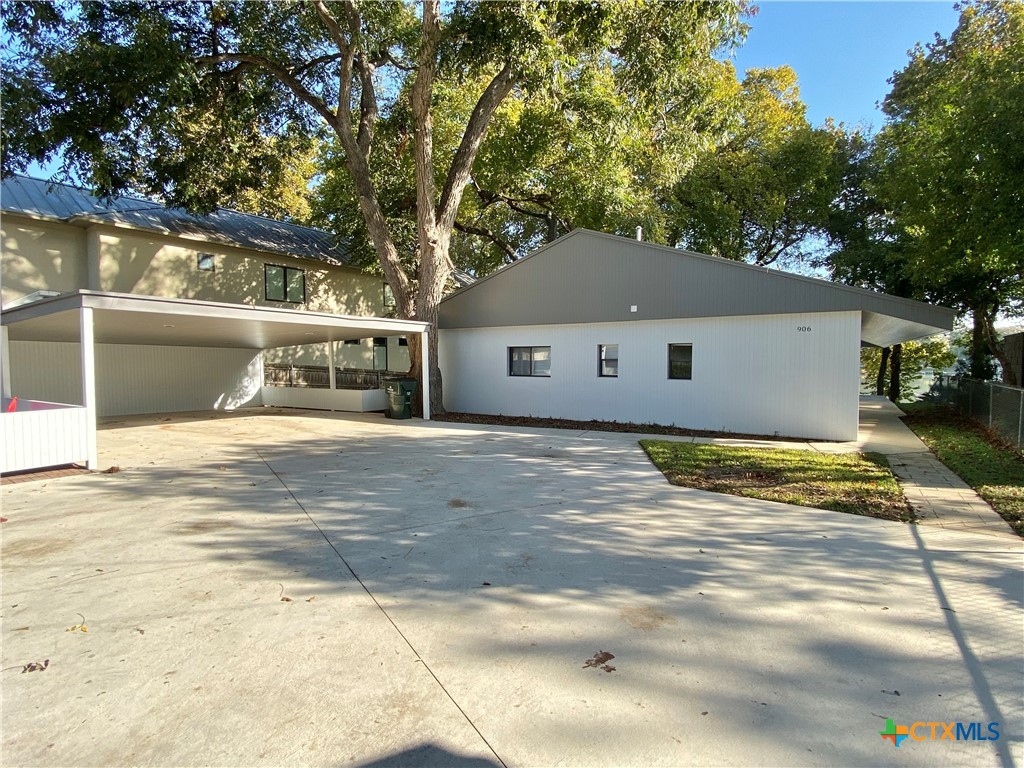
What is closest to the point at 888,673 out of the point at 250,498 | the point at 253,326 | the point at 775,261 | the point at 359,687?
the point at 359,687

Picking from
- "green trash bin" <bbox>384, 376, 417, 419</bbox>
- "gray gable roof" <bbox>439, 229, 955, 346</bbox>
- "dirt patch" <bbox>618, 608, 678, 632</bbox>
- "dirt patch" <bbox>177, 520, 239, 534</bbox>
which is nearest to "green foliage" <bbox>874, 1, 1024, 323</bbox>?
"gray gable roof" <bbox>439, 229, 955, 346</bbox>

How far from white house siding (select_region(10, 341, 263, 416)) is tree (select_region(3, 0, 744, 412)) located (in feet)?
15.6

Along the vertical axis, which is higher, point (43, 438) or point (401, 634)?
point (43, 438)

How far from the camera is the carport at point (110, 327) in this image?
7.80 m

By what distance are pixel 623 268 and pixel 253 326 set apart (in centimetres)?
872

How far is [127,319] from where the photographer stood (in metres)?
9.92

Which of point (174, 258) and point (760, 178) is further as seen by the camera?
point (760, 178)

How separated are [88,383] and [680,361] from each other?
1145cm

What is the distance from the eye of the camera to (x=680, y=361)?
42.1 ft

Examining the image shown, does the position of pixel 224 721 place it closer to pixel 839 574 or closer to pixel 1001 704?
pixel 1001 704

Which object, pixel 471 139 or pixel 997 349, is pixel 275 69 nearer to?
pixel 471 139

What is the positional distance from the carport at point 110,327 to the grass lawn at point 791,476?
755 cm

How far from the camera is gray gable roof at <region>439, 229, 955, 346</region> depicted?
1066cm

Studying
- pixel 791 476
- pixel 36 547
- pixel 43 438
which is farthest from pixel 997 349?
pixel 43 438
